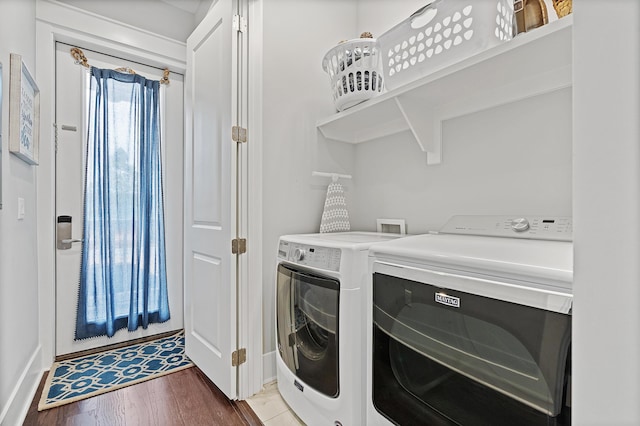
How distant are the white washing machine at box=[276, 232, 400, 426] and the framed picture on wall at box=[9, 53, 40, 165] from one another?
139cm

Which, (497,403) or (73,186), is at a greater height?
(73,186)

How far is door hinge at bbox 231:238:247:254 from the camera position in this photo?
167cm

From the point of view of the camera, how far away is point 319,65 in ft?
6.84

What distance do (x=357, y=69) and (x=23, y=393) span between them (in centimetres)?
239

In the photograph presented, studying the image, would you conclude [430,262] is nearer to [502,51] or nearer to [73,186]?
[502,51]

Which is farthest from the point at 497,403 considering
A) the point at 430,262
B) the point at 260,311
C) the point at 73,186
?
the point at 73,186

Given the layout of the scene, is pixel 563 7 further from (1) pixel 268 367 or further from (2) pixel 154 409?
(2) pixel 154 409

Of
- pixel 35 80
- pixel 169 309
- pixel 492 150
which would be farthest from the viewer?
pixel 169 309

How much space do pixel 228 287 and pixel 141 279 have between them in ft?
3.87

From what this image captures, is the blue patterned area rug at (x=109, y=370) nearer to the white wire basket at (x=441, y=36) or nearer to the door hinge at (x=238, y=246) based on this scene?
the door hinge at (x=238, y=246)

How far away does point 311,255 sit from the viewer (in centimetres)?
143

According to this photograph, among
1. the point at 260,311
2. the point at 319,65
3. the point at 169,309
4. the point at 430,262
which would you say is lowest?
the point at 169,309

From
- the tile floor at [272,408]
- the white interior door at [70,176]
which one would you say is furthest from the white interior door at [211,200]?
the white interior door at [70,176]

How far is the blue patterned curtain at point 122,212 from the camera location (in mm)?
2258
